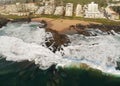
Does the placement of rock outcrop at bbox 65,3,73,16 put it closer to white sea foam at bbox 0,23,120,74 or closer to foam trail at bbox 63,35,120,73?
white sea foam at bbox 0,23,120,74

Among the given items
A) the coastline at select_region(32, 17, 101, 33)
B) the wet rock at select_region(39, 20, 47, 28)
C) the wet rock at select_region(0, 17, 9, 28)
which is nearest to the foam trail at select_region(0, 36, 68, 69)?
the coastline at select_region(32, 17, 101, 33)

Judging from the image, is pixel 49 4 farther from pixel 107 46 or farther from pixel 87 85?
pixel 87 85

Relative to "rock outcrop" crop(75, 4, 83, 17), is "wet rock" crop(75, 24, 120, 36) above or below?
below

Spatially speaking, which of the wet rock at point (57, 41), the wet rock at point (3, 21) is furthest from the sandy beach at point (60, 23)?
the wet rock at point (3, 21)

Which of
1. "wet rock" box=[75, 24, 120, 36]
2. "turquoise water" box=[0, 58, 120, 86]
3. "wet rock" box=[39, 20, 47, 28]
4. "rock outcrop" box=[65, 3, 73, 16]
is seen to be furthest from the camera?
"rock outcrop" box=[65, 3, 73, 16]

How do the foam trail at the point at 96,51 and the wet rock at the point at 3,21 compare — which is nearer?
the foam trail at the point at 96,51

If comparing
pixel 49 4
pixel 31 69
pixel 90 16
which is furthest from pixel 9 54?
pixel 49 4

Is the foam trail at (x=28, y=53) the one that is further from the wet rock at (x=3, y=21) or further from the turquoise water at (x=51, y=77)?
the wet rock at (x=3, y=21)

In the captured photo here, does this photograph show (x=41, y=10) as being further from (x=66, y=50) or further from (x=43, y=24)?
(x=66, y=50)
